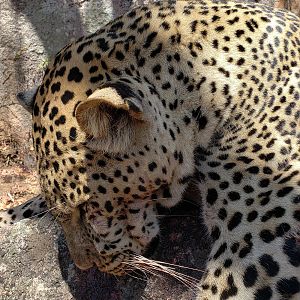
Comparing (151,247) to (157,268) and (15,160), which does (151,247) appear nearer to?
(157,268)

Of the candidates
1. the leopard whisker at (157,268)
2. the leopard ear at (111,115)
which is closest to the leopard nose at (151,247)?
the leopard whisker at (157,268)

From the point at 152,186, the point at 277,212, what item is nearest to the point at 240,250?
the point at 277,212

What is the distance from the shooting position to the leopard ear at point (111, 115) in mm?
2686

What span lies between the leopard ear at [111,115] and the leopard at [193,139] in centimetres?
1

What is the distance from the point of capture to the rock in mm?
3734

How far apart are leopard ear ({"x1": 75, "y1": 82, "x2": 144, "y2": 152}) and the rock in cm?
87

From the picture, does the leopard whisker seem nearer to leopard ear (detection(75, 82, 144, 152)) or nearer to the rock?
the rock

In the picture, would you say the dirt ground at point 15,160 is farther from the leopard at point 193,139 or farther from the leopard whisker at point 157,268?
the leopard at point 193,139

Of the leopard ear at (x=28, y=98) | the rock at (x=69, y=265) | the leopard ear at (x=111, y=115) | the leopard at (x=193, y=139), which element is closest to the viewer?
the leopard ear at (x=111, y=115)

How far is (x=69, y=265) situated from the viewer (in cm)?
407

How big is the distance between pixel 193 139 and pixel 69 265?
4.45 ft

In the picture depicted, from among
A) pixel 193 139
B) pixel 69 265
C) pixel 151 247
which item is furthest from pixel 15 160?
pixel 193 139

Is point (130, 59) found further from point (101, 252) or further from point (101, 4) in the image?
point (101, 4)

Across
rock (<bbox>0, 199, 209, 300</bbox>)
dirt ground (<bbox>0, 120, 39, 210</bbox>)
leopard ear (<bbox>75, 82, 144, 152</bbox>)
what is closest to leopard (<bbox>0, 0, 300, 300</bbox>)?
leopard ear (<bbox>75, 82, 144, 152</bbox>)
